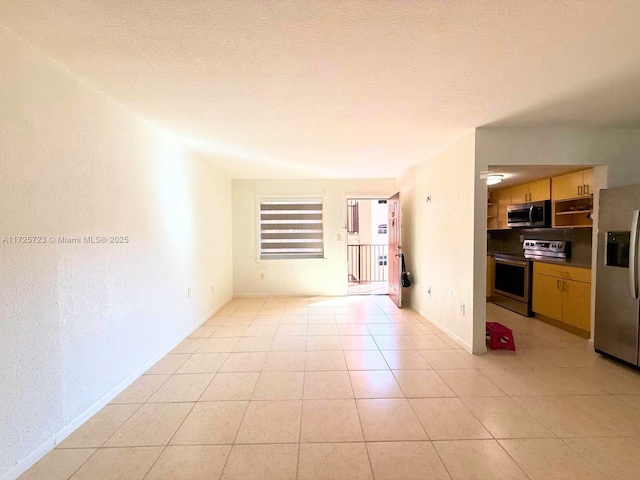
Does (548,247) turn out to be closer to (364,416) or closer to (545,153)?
(545,153)

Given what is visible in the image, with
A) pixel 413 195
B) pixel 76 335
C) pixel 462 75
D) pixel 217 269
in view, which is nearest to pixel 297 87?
pixel 462 75

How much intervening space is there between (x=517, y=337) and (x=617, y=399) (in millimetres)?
1281

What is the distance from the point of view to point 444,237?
3.42 metres

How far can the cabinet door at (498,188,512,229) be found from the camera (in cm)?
471

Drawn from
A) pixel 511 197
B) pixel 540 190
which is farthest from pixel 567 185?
pixel 511 197

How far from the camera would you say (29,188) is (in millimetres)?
1499

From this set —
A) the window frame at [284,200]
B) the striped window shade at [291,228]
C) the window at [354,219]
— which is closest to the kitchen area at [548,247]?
the window frame at [284,200]

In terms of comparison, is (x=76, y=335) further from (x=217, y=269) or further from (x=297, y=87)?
(x=217, y=269)

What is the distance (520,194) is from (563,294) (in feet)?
5.57

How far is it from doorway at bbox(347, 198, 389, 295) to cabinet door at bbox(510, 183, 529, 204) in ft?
7.06

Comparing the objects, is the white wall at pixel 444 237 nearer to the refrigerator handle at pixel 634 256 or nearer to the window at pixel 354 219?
the refrigerator handle at pixel 634 256

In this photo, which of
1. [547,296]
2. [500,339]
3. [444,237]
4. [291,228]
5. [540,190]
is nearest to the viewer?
[500,339]

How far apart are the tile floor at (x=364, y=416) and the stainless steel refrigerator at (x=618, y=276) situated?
0.83 feet

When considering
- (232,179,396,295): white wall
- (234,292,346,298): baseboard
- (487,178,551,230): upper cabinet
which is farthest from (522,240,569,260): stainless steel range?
(234,292,346,298): baseboard
